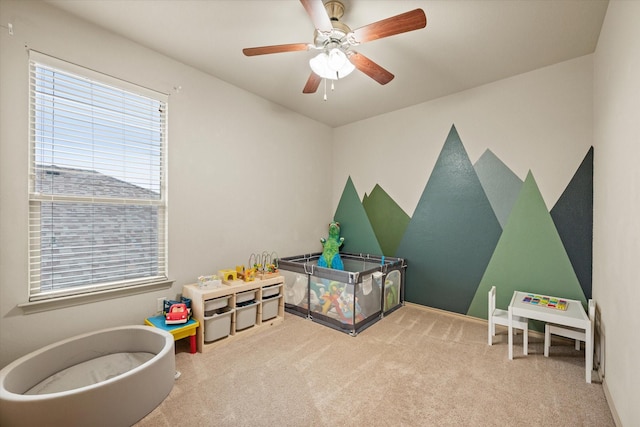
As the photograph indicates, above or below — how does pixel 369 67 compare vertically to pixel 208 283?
above

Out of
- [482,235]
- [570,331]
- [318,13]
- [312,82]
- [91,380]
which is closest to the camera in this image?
[318,13]

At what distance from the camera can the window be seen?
1.94m

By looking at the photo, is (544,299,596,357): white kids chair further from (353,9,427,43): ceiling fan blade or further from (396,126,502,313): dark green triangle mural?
(353,9,427,43): ceiling fan blade

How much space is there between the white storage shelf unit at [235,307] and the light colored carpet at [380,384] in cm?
11

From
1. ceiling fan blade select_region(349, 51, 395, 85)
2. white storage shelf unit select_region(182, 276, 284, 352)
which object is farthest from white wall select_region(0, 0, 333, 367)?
ceiling fan blade select_region(349, 51, 395, 85)

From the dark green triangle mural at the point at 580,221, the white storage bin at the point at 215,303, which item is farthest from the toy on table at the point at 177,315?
the dark green triangle mural at the point at 580,221

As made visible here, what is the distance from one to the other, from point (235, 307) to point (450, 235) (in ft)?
8.16

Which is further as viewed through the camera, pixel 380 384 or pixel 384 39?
pixel 384 39

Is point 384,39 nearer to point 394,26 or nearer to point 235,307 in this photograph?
point 394,26

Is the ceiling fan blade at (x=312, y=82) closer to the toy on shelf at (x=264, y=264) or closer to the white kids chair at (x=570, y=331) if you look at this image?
the toy on shelf at (x=264, y=264)

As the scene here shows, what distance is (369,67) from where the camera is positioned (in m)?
2.07

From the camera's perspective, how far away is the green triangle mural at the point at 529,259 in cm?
257

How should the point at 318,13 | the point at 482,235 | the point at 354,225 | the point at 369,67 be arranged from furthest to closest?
the point at 354,225 → the point at 482,235 → the point at 369,67 → the point at 318,13

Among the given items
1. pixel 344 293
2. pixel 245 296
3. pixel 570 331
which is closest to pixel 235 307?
pixel 245 296
